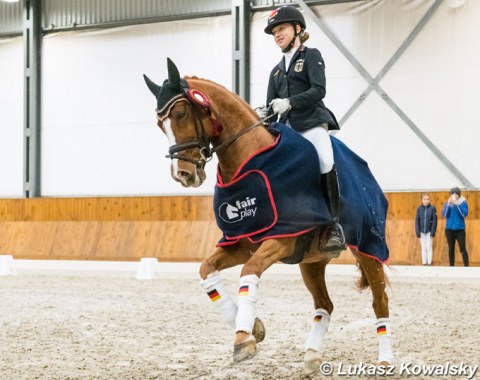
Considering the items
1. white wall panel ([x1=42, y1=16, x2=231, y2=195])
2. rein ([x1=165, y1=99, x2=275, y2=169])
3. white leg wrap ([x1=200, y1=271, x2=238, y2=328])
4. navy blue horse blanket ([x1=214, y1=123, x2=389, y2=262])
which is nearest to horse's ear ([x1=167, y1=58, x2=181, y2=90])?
rein ([x1=165, y1=99, x2=275, y2=169])

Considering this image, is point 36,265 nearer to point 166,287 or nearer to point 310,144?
point 166,287

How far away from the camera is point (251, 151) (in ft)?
14.2

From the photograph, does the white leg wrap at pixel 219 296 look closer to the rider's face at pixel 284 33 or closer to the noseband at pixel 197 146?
the noseband at pixel 197 146

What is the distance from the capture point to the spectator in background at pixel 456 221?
1293 cm

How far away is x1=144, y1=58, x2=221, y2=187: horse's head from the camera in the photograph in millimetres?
4105

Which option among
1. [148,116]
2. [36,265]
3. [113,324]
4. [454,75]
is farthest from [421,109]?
[113,324]

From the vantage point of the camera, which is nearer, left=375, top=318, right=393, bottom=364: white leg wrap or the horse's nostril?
the horse's nostril

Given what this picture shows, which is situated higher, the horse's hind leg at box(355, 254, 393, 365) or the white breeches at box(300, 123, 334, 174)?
the white breeches at box(300, 123, 334, 174)

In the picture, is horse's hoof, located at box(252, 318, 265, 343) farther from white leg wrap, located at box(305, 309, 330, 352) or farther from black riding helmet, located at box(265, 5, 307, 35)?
black riding helmet, located at box(265, 5, 307, 35)

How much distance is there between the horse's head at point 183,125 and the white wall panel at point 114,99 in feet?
41.6

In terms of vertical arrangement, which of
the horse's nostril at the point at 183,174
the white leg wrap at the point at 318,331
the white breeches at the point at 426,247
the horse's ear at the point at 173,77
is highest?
the horse's ear at the point at 173,77

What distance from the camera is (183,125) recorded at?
13.7 feet

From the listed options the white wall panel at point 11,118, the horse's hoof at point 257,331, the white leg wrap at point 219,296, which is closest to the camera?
the horse's hoof at point 257,331

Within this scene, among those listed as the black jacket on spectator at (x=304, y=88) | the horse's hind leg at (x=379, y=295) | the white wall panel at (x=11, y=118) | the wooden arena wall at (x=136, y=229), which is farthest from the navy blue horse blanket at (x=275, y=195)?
the white wall panel at (x=11, y=118)
